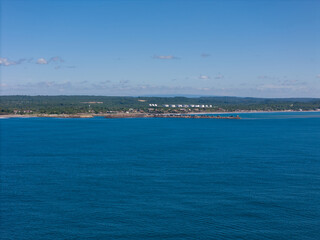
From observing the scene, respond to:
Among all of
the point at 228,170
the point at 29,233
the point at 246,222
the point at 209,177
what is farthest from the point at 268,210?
the point at 29,233

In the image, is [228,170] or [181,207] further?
[228,170]

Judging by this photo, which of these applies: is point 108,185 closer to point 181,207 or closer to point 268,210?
point 181,207

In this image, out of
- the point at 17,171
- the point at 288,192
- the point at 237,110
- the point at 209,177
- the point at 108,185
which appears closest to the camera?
the point at 288,192

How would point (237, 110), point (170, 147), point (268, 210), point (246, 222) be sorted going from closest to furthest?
point (246, 222) → point (268, 210) → point (170, 147) → point (237, 110)

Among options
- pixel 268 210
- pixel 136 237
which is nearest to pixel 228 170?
pixel 268 210

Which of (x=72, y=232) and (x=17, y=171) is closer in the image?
(x=72, y=232)

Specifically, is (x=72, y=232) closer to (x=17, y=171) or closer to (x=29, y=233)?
(x=29, y=233)
